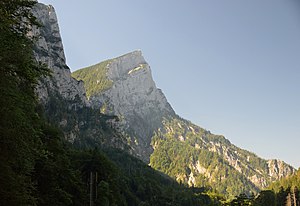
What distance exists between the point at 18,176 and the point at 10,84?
4143 mm

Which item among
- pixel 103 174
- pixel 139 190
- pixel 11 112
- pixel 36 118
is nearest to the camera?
pixel 11 112

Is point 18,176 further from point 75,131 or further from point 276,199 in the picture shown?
point 75,131

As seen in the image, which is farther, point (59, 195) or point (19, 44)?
point (59, 195)

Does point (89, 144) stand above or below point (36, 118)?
above

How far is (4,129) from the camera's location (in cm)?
1628

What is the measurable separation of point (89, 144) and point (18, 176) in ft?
563

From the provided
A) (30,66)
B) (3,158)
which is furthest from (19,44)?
(3,158)

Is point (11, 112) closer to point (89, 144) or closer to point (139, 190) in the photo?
point (139, 190)

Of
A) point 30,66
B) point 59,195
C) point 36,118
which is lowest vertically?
point 59,195

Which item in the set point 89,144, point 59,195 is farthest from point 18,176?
point 89,144

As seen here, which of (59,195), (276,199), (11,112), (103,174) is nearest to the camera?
(11,112)

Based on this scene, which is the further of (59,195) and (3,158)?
(59,195)

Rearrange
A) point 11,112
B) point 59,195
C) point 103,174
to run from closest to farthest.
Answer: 1. point 11,112
2. point 59,195
3. point 103,174

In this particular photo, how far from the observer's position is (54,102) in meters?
171
